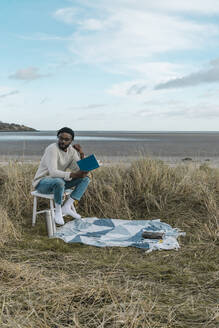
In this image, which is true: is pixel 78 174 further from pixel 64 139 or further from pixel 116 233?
pixel 116 233

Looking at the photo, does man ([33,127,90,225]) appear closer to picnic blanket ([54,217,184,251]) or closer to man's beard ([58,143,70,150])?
man's beard ([58,143,70,150])

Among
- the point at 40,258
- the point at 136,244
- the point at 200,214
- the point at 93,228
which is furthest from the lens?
the point at 200,214

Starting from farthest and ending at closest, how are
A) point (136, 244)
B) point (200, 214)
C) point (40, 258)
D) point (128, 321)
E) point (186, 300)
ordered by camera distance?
point (200, 214), point (136, 244), point (40, 258), point (186, 300), point (128, 321)

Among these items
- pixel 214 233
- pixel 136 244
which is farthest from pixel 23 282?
pixel 214 233

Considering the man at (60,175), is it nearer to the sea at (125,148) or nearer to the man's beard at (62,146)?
the man's beard at (62,146)

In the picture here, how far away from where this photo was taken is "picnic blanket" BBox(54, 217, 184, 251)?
13.3ft

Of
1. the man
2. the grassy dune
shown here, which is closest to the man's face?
the man

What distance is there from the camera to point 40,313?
2340mm

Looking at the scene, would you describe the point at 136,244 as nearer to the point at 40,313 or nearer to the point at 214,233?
the point at 214,233

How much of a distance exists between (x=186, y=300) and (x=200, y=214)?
2.46 m

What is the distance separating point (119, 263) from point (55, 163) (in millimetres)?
1610

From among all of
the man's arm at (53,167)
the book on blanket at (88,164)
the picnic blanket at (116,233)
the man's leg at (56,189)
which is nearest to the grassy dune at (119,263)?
the picnic blanket at (116,233)

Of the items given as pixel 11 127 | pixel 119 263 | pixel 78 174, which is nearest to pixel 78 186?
pixel 78 174

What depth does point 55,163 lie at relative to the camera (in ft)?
14.8
